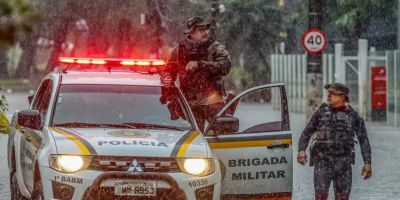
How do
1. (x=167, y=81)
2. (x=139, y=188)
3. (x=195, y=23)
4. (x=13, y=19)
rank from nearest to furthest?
(x=13, y=19) → (x=139, y=188) → (x=167, y=81) → (x=195, y=23)

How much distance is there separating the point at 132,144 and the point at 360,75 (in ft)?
Answer: 78.2

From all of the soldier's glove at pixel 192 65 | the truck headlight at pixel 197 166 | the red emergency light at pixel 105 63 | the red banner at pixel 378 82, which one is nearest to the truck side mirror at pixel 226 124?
the truck headlight at pixel 197 166

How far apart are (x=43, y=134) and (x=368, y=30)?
36.1 metres

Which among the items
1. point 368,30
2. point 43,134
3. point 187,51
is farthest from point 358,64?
point 43,134

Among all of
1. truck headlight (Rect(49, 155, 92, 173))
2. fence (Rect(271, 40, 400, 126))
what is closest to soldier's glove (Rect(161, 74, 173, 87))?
truck headlight (Rect(49, 155, 92, 173))

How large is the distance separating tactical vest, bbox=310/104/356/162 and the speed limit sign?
50.8 ft

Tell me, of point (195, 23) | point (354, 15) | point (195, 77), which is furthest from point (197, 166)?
point (354, 15)

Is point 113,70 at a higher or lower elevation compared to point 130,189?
higher

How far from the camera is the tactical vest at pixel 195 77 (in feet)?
34.9

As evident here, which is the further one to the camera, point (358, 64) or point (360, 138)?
point (358, 64)

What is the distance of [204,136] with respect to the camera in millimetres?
Answer: 9438

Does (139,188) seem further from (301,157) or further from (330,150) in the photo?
(330,150)

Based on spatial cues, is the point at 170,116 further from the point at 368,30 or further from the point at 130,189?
the point at 368,30

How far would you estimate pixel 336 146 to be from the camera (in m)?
9.37
